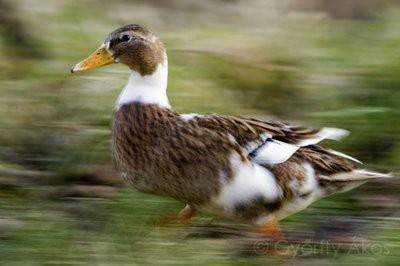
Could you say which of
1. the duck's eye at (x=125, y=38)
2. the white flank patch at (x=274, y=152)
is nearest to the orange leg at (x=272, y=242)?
the white flank patch at (x=274, y=152)

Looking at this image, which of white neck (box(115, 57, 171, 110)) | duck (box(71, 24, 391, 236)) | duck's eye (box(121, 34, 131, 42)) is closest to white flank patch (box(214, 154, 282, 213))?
duck (box(71, 24, 391, 236))

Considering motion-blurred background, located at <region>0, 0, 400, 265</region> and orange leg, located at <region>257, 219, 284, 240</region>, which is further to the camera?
orange leg, located at <region>257, 219, 284, 240</region>

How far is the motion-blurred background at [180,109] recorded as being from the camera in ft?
16.2

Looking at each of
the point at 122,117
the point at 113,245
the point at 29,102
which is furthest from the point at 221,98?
the point at 113,245

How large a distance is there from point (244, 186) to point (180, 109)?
1437mm

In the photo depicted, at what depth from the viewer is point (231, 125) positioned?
5145 mm

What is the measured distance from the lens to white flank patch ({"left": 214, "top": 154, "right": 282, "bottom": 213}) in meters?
4.96

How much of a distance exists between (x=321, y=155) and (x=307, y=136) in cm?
13

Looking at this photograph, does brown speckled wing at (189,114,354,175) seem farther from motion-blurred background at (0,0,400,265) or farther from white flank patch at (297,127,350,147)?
motion-blurred background at (0,0,400,265)

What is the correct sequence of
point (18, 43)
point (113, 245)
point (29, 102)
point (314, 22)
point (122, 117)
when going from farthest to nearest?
point (314, 22)
point (18, 43)
point (29, 102)
point (122, 117)
point (113, 245)

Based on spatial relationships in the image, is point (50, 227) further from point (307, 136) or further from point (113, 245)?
point (307, 136)

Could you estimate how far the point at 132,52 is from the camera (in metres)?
5.35

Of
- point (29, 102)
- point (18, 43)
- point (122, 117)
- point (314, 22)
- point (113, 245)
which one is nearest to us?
point (113, 245)

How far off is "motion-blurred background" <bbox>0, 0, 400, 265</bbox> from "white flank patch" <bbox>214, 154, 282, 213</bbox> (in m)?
0.19
